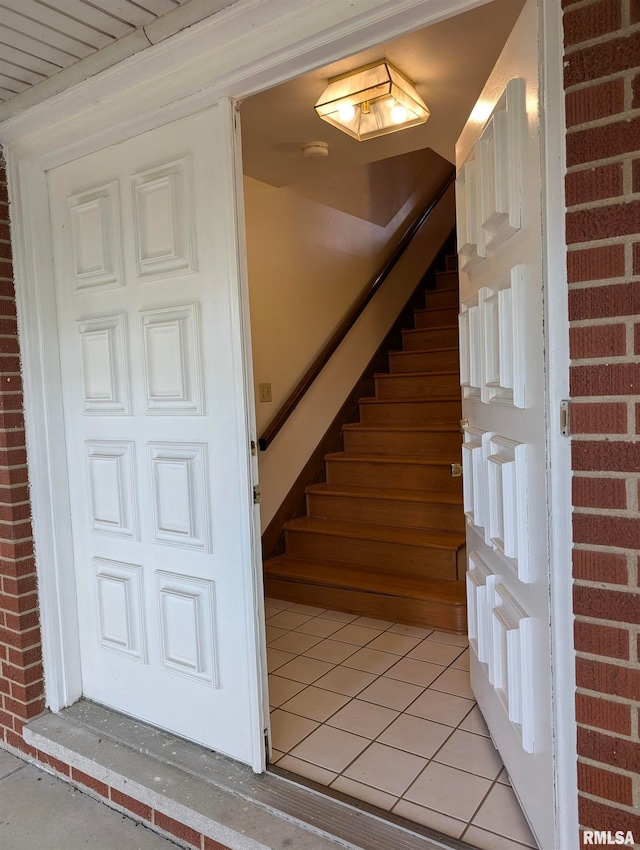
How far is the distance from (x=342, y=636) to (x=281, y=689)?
1.73 feet

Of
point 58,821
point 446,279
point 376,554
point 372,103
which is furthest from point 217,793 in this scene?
point 446,279

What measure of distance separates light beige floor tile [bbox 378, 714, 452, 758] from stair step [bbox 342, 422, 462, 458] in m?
1.70

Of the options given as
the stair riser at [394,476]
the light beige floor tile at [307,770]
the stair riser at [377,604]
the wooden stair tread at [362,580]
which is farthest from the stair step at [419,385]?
the light beige floor tile at [307,770]

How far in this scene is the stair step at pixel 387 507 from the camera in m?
3.13

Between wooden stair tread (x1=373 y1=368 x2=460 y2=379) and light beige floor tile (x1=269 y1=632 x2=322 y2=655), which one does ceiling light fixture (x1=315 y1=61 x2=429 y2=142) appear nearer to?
wooden stair tread (x1=373 y1=368 x2=460 y2=379)

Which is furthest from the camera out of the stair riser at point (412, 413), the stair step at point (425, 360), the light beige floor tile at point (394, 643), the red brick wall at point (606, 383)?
the stair step at point (425, 360)

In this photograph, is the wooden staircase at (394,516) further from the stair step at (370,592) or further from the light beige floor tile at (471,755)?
the light beige floor tile at (471,755)

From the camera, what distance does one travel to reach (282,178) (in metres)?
2.99

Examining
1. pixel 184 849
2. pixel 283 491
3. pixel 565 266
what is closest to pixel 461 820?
pixel 184 849

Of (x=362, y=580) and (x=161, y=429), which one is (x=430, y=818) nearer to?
(x=161, y=429)

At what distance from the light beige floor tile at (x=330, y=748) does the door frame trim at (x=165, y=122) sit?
45cm

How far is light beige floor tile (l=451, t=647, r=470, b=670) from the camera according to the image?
94.0 inches

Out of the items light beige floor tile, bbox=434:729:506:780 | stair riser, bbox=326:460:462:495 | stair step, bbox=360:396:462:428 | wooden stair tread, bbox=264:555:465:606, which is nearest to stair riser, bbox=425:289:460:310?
stair step, bbox=360:396:462:428

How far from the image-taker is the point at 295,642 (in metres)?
2.71
